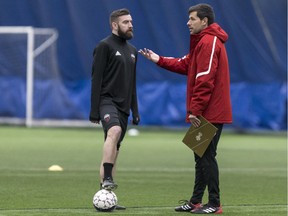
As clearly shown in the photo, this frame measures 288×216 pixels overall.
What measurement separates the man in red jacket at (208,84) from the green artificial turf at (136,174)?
1.50ft

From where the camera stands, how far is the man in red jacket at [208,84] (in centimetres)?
935

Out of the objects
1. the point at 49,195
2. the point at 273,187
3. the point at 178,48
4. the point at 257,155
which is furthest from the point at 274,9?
the point at 49,195

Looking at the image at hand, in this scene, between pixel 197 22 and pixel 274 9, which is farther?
pixel 274 9

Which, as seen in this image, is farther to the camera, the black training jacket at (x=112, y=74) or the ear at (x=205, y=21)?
the black training jacket at (x=112, y=74)

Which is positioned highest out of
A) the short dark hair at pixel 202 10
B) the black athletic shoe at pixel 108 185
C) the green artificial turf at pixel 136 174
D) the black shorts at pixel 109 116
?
the short dark hair at pixel 202 10

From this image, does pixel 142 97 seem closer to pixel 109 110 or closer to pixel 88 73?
pixel 88 73

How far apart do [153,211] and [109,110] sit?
1.18 m

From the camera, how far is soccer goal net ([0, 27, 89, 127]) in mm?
25812

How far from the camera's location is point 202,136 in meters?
9.45

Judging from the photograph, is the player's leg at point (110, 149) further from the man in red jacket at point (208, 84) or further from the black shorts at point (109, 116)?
the man in red jacket at point (208, 84)

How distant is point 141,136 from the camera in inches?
898

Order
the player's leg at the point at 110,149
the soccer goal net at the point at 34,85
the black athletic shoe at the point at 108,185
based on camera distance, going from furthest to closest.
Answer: the soccer goal net at the point at 34,85 → the player's leg at the point at 110,149 → the black athletic shoe at the point at 108,185

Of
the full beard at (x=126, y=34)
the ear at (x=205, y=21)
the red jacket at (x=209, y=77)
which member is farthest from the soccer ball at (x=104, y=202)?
the ear at (x=205, y=21)

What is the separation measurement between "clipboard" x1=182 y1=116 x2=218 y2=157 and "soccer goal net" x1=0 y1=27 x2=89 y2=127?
640 inches
